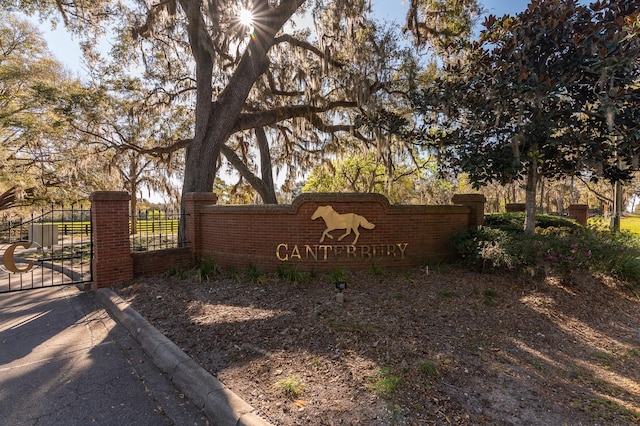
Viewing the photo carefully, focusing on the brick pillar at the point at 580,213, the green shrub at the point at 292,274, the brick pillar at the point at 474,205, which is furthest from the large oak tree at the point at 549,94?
the brick pillar at the point at 580,213

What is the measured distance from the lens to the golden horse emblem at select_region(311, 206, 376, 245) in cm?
687

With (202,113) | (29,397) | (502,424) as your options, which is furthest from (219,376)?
(202,113)

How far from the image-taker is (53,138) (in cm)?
1645

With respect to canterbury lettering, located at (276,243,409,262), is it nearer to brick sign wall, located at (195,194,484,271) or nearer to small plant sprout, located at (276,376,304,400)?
brick sign wall, located at (195,194,484,271)

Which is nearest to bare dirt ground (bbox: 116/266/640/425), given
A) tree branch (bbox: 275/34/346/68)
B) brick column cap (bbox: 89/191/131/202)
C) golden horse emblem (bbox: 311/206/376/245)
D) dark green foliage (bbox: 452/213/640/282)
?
dark green foliage (bbox: 452/213/640/282)

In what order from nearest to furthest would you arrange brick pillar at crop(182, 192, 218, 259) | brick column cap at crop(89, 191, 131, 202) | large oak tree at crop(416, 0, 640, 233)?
large oak tree at crop(416, 0, 640, 233), brick column cap at crop(89, 191, 131, 202), brick pillar at crop(182, 192, 218, 259)

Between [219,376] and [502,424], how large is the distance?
2535 millimetres

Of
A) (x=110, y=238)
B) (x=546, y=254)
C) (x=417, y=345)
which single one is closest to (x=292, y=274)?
(x=417, y=345)

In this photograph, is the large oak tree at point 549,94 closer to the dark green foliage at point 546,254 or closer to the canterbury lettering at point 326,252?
the dark green foliage at point 546,254

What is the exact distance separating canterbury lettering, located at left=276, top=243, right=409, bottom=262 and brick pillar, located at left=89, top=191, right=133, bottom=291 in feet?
11.3

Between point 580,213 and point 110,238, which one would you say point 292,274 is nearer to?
point 110,238

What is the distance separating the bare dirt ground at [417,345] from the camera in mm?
2705

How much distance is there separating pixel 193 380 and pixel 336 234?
14.1ft

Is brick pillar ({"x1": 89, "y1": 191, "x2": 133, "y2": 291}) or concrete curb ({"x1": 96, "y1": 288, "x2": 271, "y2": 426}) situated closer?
concrete curb ({"x1": 96, "y1": 288, "x2": 271, "y2": 426})
